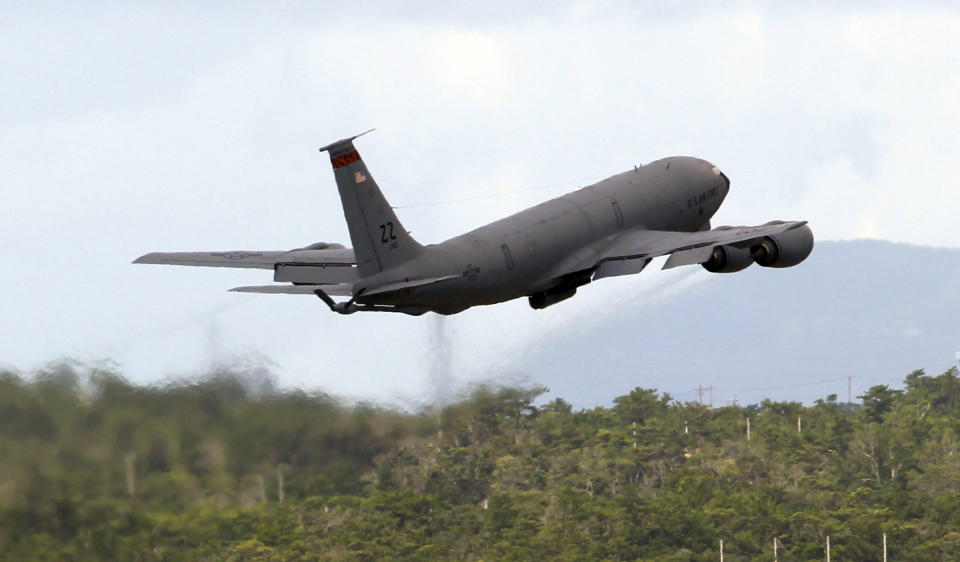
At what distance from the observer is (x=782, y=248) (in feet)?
200

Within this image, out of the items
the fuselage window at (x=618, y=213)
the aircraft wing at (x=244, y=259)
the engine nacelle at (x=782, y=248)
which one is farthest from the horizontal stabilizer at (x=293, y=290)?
the engine nacelle at (x=782, y=248)

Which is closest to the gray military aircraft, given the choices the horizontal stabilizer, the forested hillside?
the horizontal stabilizer

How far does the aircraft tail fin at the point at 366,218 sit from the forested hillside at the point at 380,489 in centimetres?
1509

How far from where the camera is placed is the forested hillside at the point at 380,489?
66.2 metres

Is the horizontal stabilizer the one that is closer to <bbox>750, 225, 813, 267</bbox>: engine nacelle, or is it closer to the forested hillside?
the forested hillside

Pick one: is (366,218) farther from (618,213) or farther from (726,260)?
(726,260)

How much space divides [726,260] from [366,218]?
13.5 meters

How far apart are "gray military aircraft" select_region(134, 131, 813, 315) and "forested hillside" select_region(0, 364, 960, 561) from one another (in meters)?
9.04

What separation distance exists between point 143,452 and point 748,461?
442 ft

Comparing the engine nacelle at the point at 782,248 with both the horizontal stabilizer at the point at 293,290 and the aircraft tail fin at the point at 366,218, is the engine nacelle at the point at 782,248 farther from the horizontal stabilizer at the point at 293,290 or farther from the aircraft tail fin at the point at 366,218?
the horizontal stabilizer at the point at 293,290

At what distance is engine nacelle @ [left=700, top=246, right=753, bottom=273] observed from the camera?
60438 mm

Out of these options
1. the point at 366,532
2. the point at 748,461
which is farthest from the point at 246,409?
the point at 748,461

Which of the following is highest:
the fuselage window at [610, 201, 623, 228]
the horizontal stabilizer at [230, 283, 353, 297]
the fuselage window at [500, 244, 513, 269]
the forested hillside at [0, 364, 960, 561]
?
the fuselage window at [610, 201, 623, 228]

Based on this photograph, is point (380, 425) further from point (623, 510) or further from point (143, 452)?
point (623, 510)
